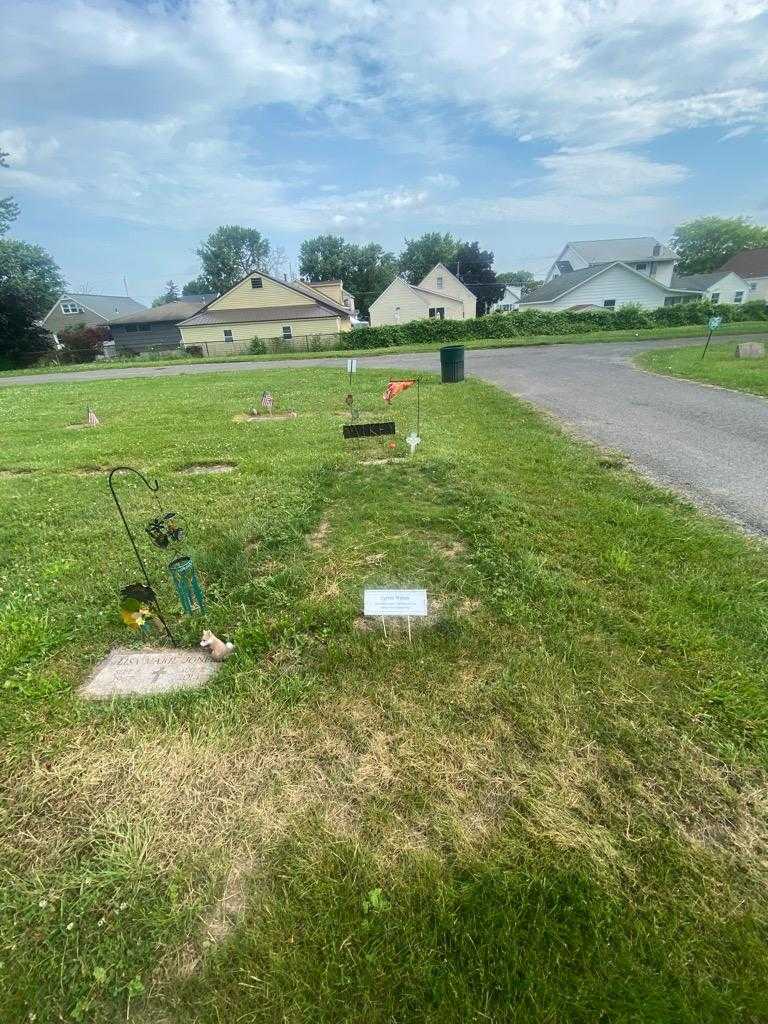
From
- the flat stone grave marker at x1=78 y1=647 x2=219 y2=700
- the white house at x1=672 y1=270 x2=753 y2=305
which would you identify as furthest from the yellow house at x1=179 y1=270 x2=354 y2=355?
the white house at x1=672 y1=270 x2=753 y2=305

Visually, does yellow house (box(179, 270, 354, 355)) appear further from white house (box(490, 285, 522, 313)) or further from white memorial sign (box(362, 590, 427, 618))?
white memorial sign (box(362, 590, 427, 618))

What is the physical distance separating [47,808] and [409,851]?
1.38 m

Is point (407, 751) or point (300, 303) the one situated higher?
point (300, 303)

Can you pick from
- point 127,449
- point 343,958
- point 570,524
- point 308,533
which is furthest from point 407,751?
point 127,449

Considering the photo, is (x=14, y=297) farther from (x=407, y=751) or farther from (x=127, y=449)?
(x=407, y=751)

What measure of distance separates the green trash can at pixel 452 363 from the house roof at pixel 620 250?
37.3m

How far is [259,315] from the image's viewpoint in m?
31.4

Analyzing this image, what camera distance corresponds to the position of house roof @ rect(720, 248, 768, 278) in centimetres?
4031

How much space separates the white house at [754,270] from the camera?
3991cm

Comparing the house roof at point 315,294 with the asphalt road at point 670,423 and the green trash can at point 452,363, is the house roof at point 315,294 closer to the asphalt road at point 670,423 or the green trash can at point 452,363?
the asphalt road at point 670,423

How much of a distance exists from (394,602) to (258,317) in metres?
32.9

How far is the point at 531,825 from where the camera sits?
1584 mm

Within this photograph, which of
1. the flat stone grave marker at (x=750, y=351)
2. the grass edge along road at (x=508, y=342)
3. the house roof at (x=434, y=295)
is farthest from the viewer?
the house roof at (x=434, y=295)

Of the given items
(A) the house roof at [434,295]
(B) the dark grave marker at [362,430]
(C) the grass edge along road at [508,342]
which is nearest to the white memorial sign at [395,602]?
(B) the dark grave marker at [362,430]
